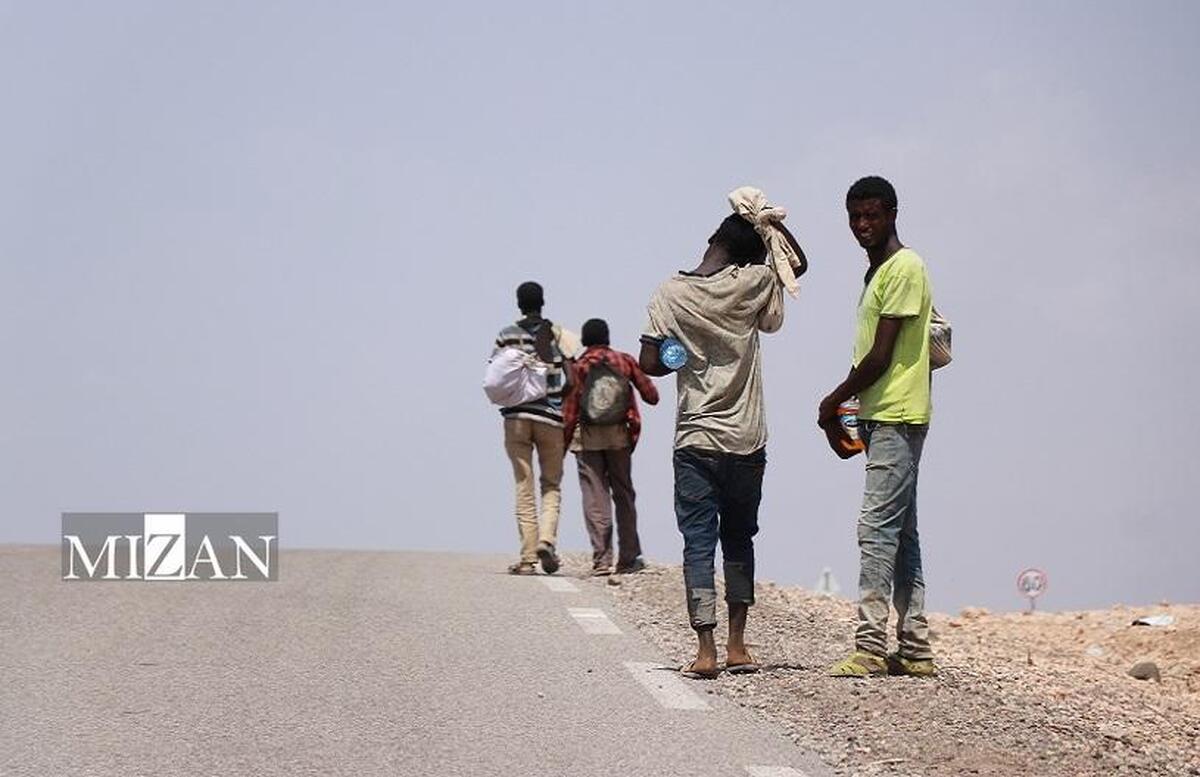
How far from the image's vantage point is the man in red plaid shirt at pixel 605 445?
16.8 m

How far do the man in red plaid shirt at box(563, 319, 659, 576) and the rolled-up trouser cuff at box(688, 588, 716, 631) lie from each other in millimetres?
6569

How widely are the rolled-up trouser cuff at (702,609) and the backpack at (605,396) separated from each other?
266 inches

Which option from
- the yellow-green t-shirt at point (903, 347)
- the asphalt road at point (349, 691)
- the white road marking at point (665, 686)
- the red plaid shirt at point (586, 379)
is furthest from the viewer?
the red plaid shirt at point (586, 379)

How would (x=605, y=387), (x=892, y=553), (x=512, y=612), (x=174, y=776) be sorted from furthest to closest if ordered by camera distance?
(x=605, y=387), (x=512, y=612), (x=892, y=553), (x=174, y=776)

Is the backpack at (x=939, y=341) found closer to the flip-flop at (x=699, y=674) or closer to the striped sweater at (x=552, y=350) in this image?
the flip-flop at (x=699, y=674)

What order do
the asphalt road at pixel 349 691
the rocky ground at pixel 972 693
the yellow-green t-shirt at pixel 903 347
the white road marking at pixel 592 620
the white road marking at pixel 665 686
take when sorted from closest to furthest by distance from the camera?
the asphalt road at pixel 349 691 → the rocky ground at pixel 972 693 → the white road marking at pixel 665 686 → the yellow-green t-shirt at pixel 903 347 → the white road marking at pixel 592 620

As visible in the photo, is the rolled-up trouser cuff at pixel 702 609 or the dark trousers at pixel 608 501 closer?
the rolled-up trouser cuff at pixel 702 609

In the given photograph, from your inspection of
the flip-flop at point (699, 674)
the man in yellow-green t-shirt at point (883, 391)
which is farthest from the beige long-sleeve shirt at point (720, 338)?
the flip-flop at point (699, 674)

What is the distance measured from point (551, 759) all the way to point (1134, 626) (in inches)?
450

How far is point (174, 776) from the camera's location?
7211mm

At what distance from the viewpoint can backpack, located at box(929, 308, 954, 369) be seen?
9.98 metres

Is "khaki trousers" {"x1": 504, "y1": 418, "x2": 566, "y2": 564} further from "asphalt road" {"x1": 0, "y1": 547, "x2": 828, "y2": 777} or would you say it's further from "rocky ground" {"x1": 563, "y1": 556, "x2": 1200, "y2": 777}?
"asphalt road" {"x1": 0, "y1": 547, "x2": 828, "y2": 777}

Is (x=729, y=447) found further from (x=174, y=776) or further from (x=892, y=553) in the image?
(x=174, y=776)

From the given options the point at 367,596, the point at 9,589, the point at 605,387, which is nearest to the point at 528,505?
the point at 605,387
